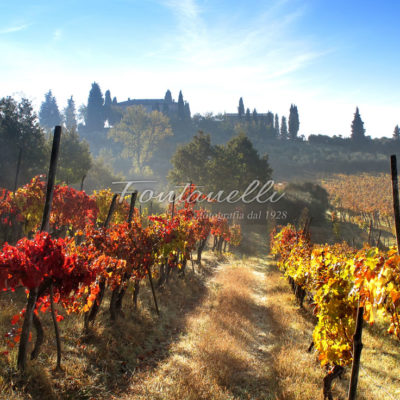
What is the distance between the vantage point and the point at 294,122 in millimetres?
86000

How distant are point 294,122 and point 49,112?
78.6 meters

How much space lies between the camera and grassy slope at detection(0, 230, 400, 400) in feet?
16.4

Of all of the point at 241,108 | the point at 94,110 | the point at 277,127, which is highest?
the point at 241,108

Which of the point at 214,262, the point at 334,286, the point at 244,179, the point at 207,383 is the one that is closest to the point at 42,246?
the point at 207,383

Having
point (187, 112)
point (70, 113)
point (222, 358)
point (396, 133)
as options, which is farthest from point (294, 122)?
point (222, 358)

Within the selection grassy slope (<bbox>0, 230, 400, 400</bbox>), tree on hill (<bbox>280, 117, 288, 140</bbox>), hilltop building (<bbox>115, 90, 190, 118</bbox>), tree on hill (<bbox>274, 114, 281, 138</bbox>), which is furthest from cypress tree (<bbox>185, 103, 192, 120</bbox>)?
grassy slope (<bbox>0, 230, 400, 400</bbox>)

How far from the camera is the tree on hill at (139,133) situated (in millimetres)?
64625

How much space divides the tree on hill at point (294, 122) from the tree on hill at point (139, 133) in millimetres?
41840

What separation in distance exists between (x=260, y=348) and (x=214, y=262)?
11283 mm

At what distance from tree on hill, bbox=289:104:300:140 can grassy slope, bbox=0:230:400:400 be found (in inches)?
3337

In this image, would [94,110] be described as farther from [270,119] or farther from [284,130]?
[284,130]

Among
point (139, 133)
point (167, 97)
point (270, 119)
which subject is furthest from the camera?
point (167, 97)

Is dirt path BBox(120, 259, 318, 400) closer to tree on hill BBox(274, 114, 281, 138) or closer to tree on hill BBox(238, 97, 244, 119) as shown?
tree on hill BBox(274, 114, 281, 138)

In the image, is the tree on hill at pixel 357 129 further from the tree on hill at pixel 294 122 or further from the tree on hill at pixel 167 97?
the tree on hill at pixel 167 97
